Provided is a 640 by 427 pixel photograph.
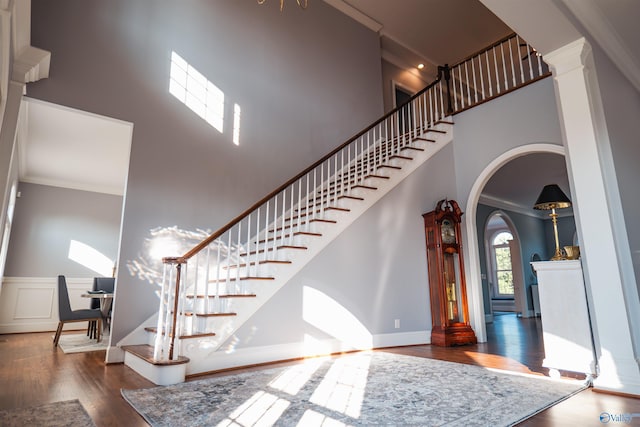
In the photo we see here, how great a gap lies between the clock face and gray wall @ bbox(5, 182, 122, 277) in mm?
6659

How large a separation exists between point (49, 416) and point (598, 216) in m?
4.05

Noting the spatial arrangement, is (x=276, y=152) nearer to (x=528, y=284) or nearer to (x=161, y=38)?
(x=161, y=38)

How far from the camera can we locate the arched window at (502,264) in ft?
38.9

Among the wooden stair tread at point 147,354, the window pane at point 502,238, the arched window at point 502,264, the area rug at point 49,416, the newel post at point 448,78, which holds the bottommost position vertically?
the area rug at point 49,416

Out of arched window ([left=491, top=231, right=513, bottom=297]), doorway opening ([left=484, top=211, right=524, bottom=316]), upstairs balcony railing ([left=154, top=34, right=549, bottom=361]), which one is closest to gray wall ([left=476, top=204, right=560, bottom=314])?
doorway opening ([left=484, top=211, right=524, bottom=316])

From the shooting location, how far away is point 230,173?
17.2ft

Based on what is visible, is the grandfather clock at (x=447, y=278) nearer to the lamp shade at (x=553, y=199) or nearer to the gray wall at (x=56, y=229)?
the lamp shade at (x=553, y=199)

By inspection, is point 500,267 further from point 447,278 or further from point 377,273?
point 377,273

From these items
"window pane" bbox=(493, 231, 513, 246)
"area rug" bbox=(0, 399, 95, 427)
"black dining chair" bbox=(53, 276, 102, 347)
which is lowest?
"area rug" bbox=(0, 399, 95, 427)

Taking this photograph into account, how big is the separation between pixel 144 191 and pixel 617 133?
16.5ft

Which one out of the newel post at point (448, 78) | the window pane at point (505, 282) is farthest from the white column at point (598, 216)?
the window pane at point (505, 282)

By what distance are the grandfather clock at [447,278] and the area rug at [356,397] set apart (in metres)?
1.56

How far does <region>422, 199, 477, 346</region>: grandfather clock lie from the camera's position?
5.07m

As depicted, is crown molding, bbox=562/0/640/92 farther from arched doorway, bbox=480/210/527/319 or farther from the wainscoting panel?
the wainscoting panel
